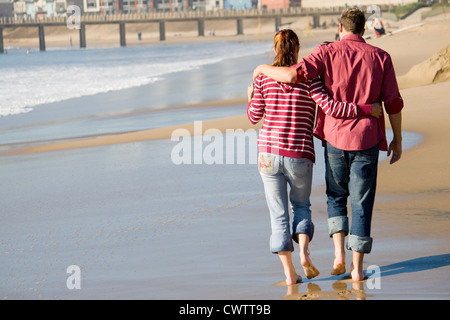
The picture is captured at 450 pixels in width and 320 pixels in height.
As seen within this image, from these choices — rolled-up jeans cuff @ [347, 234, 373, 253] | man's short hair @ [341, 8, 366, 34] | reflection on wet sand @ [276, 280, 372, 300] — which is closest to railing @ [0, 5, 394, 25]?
man's short hair @ [341, 8, 366, 34]

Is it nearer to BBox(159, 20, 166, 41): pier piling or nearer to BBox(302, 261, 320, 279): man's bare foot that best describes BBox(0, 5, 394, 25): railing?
BBox(159, 20, 166, 41): pier piling

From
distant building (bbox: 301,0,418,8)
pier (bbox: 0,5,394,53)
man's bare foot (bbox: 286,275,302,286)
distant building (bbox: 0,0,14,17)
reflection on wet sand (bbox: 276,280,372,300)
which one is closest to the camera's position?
reflection on wet sand (bbox: 276,280,372,300)

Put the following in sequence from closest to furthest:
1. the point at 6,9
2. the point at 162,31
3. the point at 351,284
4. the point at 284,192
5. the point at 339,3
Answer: the point at 351,284, the point at 284,192, the point at 162,31, the point at 339,3, the point at 6,9

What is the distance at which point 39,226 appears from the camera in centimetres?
623

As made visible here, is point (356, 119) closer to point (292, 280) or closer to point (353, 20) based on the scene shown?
point (353, 20)

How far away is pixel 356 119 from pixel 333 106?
15 centimetres

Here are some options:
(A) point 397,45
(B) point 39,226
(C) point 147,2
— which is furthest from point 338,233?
(C) point 147,2

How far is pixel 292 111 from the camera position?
14.5ft

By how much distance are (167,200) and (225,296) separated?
2.83 metres

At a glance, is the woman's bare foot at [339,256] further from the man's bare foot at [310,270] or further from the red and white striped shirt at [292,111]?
the red and white striped shirt at [292,111]

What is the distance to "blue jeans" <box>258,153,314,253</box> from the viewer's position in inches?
175

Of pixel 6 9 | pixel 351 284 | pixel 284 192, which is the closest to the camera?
pixel 351 284

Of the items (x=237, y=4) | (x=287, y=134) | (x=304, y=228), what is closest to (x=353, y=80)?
(x=287, y=134)
